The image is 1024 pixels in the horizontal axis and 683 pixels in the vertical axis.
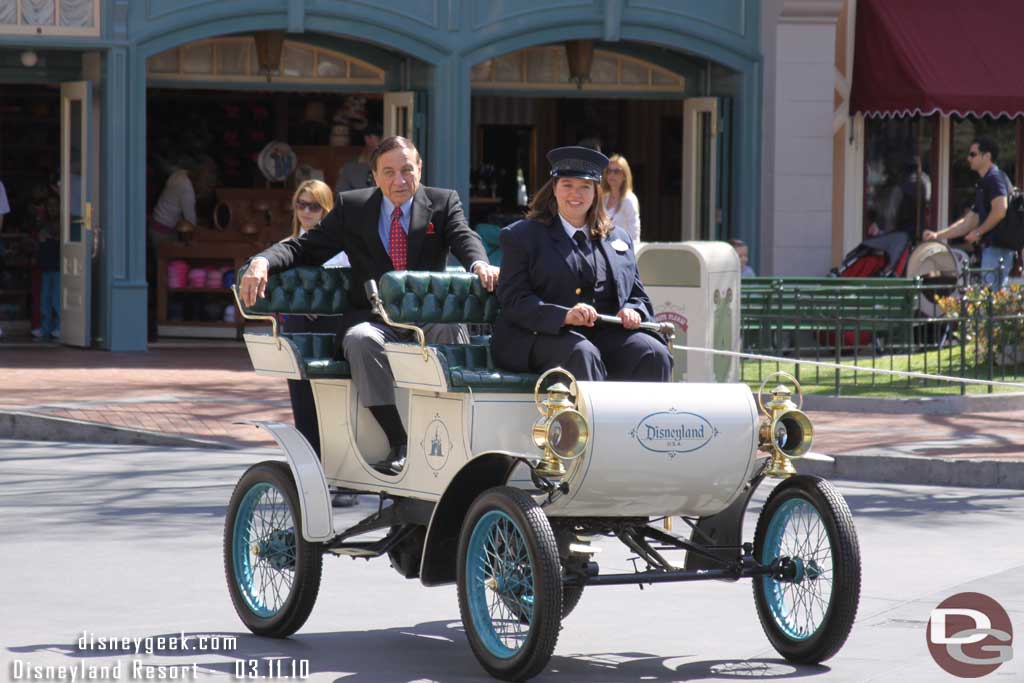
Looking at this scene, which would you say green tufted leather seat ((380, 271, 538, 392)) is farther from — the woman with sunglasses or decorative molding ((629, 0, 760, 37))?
decorative molding ((629, 0, 760, 37))

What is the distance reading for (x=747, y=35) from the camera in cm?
2184

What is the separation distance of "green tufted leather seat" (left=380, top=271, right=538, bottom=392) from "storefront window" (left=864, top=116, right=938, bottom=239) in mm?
16411

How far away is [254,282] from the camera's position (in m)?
7.52

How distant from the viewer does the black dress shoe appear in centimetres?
736

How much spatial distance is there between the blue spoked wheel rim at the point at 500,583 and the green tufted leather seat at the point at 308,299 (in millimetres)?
1416

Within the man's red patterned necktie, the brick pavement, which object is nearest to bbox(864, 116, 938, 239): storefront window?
the brick pavement

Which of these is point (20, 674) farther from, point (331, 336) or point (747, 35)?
point (747, 35)

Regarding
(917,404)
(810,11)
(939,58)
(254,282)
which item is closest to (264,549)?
(254,282)

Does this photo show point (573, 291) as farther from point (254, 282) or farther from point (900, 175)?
point (900, 175)

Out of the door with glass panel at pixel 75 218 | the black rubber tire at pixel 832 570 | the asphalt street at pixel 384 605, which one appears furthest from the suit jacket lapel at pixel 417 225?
the door with glass panel at pixel 75 218

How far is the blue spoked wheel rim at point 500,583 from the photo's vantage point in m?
6.30

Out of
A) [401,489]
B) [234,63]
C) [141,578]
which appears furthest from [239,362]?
[401,489]

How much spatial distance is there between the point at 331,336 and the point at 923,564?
304 centimetres

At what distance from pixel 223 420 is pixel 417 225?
6.32 meters
